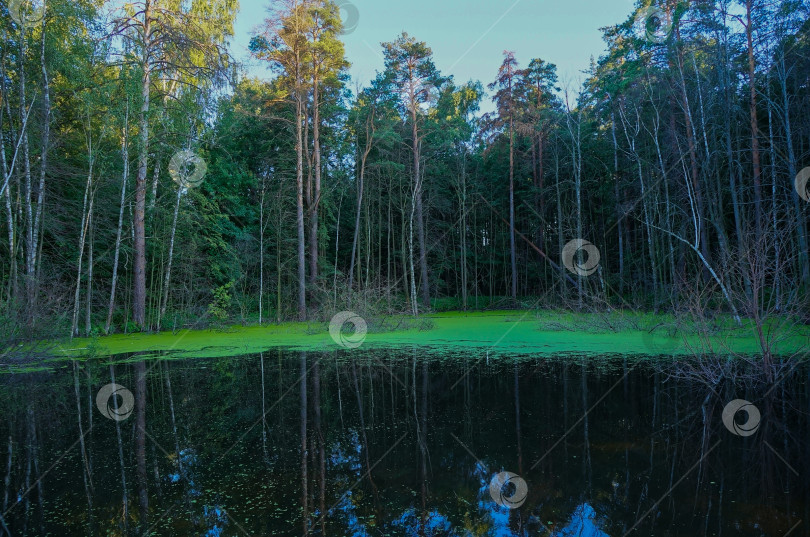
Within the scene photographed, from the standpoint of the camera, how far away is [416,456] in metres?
3.63

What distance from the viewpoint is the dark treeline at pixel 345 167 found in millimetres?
11695

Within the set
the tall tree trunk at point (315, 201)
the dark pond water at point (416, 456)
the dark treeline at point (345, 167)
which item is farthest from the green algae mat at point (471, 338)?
the tall tree trunk at point (315, 201)

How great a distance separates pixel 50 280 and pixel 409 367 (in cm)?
848

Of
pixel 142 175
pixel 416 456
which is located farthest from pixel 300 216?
pixel 416 456

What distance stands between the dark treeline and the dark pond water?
1876 mm

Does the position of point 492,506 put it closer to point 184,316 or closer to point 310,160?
point 184,316

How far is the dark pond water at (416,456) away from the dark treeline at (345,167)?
1876mm

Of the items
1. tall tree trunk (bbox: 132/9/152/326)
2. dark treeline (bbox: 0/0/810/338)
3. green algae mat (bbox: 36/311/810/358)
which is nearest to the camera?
green algae mat (bbox: 36/311/810/358)

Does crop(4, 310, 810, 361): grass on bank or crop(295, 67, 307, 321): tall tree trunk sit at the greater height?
crop(295, 67, 307, 321): tall tree trunk

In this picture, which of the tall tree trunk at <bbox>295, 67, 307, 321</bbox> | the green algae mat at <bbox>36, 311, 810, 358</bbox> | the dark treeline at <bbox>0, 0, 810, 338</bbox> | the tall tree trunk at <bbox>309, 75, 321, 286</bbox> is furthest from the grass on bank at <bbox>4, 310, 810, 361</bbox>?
the tall tree trunk at <bbox>309, 75, 321, 286</bbox>

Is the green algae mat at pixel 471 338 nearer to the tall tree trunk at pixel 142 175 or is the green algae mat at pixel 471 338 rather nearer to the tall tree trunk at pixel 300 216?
the tall tree trunk at pixel 142 175

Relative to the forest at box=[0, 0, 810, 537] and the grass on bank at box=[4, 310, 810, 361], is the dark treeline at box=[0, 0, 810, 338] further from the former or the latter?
the grass on bank at box=[4, 310, 810, 361]

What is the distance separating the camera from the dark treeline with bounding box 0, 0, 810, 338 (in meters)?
11.7

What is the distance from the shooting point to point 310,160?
18.8 metres
